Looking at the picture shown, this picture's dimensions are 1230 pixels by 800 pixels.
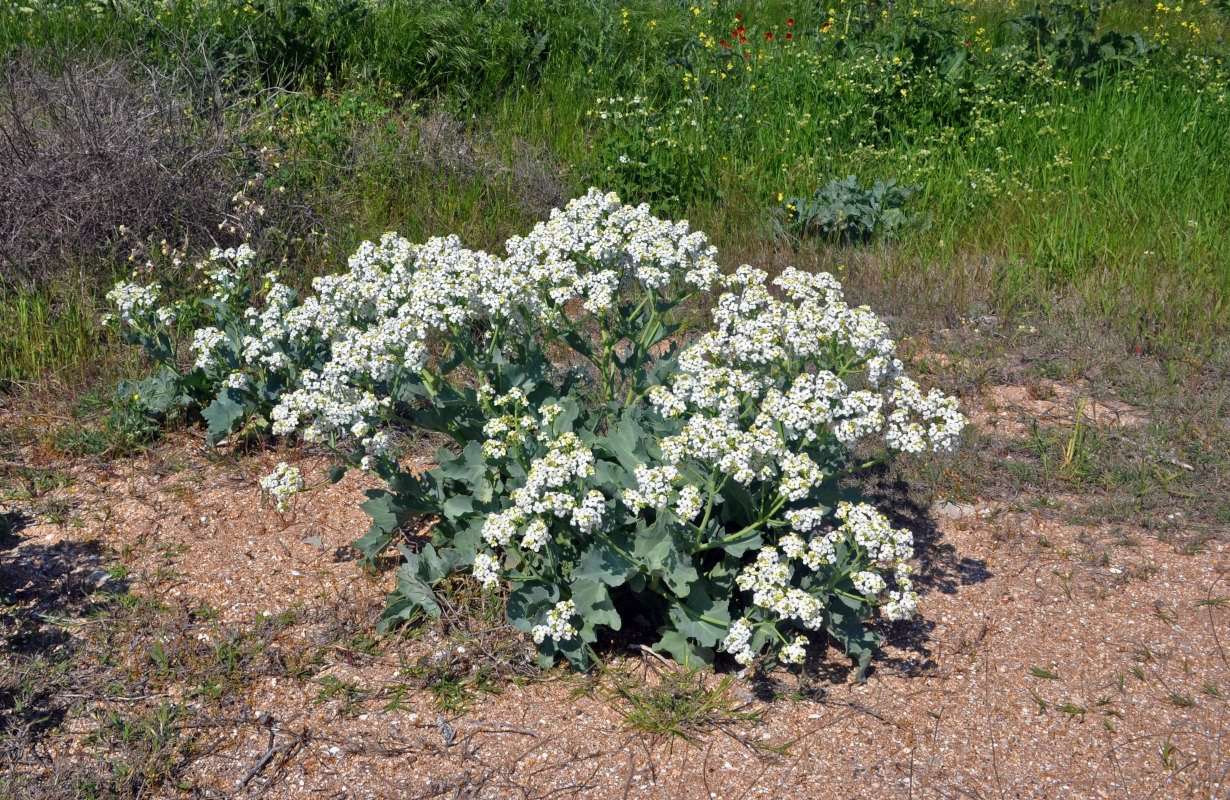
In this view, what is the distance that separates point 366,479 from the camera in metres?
3.96

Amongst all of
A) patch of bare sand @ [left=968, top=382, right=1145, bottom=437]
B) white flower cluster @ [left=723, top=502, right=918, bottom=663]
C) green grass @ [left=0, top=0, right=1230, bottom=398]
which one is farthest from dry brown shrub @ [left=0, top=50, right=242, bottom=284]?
patch of bare sand @ [left=968, top=382, right=1145, bottom=437]

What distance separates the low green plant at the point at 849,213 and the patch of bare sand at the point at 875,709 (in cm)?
247

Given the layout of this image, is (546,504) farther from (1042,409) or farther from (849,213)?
(849,213)

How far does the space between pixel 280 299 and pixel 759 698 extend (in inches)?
86.8

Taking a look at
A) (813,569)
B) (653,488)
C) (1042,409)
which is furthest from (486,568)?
(1042,409)

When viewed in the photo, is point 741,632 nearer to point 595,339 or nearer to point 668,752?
point 668,752

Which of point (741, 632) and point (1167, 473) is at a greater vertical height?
point (741, 632)

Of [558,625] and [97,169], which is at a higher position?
[97,169]

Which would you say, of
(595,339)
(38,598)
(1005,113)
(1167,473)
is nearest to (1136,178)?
(1005,113)

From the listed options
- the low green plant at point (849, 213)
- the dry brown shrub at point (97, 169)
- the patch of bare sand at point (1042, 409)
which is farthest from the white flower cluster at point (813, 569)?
the dry brown shrub at point (97, 169)

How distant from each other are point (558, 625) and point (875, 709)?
38.4 inches

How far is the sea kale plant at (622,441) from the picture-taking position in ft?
8.86

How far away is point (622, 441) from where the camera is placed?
3029mm

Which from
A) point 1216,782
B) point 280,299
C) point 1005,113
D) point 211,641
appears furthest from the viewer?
point 1005,113
